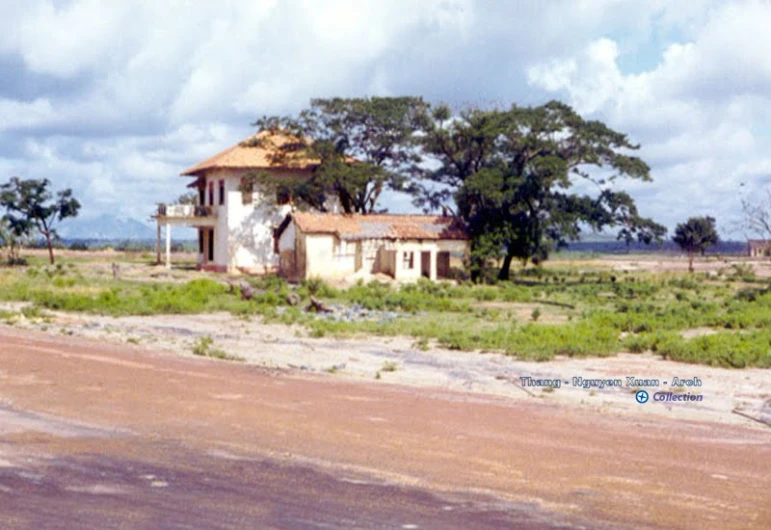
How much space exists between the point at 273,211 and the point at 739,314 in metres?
31.6

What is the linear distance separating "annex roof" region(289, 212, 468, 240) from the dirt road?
104 ft

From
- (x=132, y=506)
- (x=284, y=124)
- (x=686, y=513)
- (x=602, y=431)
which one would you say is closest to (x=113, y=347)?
(x=602, y=431)

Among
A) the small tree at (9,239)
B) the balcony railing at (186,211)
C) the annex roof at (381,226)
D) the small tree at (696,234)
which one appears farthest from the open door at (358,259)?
the small tree at (696,234)

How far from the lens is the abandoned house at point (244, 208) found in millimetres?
54938

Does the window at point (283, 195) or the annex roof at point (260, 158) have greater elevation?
the annex roof at point (260, 158)

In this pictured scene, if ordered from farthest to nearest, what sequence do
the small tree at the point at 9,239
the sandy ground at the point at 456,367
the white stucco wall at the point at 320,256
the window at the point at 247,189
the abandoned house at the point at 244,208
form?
1. the small tree at the point at 9,239
2. the abandoned house at the point at 244,208
3. the window at the point at 247,189
4. the white stucco wall at the point at 320,256
5. the sandy ground at the point at 456,367

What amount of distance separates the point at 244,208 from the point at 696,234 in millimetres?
47190

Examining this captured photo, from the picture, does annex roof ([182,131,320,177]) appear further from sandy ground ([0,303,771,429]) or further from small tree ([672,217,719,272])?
small tree ([672,217,719,272])

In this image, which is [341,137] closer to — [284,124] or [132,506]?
[284,124]

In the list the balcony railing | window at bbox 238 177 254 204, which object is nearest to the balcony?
the balcony railing

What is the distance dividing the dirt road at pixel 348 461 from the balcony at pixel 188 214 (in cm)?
4146

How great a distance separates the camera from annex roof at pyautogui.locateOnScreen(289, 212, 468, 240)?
1873 inches

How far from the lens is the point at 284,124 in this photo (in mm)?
54188

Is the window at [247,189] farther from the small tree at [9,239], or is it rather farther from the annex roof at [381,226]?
the small tree at [9,239]
